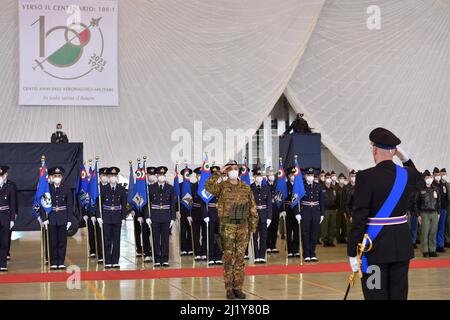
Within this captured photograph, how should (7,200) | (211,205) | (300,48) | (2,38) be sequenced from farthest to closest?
(300,48), (2,38), (211,205), (7,200)

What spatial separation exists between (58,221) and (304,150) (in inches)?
245

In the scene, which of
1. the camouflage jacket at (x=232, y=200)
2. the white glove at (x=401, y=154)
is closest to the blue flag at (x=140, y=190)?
the camouflage jacket at (x=232, y=200)

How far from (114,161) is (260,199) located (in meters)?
8.52

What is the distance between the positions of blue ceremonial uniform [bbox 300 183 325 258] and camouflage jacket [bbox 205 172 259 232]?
4308 mm

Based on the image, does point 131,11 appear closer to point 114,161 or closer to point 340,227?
point 114,161

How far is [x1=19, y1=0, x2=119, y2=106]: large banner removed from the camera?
1959 centimetres

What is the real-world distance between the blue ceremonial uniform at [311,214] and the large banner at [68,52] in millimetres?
8973

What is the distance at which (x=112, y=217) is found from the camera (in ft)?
39.7

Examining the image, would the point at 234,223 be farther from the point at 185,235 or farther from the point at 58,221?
the point at 185,235

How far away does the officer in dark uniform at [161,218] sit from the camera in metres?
12.3

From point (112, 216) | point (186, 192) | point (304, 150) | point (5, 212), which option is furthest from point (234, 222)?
point (304, 150)

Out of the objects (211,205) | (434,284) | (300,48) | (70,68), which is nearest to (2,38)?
(70,68)
